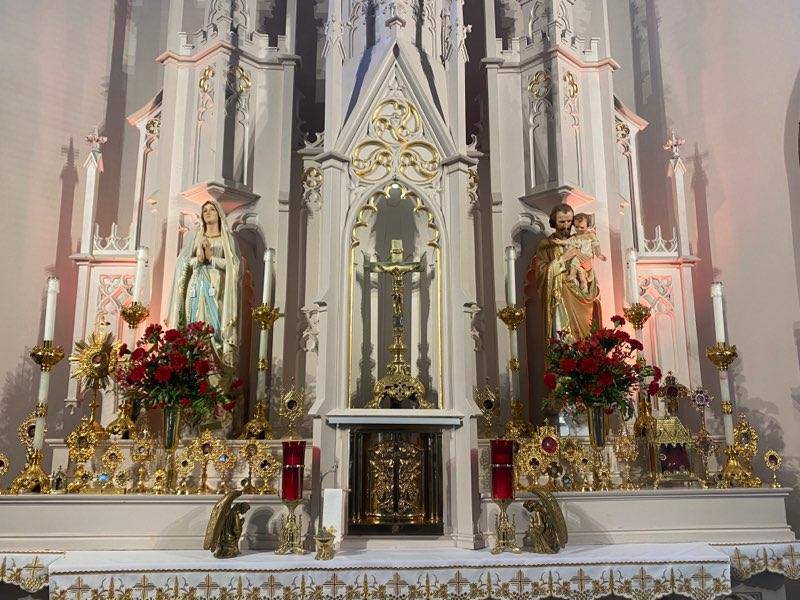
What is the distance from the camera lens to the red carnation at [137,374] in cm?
530

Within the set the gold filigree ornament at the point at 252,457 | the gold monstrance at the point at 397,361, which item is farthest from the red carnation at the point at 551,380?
the gold filigree ornament at the point at 252,457

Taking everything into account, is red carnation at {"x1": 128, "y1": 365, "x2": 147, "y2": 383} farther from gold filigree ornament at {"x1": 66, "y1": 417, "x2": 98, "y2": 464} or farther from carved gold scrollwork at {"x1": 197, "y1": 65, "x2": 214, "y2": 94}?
carved gold scrollwork at {"x1": 197, "y1": 65, "x2": 214, "y2": 94}

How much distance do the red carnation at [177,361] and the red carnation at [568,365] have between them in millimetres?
2676

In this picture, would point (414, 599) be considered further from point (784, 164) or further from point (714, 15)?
point (714, 15)

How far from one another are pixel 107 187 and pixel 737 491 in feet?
20.9

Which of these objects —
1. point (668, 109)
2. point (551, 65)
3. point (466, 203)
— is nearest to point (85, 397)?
point (466, 203)

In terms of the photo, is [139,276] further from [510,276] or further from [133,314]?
[510,276]

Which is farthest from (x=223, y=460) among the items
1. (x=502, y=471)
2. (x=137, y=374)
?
(x=502, y=471)

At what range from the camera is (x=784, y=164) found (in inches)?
288

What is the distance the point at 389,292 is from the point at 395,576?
249 centimetres

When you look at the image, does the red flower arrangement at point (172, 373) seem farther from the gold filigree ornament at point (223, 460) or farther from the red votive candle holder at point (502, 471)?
the red votive candle holder at point (502, 471)

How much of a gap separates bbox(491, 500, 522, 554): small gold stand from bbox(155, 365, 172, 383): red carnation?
2380 mm

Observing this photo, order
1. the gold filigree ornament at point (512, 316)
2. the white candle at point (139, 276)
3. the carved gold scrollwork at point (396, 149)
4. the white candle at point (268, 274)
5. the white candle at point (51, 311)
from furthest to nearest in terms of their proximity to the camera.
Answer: the white candle at point (268, 274) < the gold filigree ornament at point (512, 316) < the white candle at point (139, 276) < the carved gold scrollwork at point (396, 149) < the white candle at point (51, 311)

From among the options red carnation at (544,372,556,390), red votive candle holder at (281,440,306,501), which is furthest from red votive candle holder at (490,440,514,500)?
red votive candle holder at (281,440,306,501)
